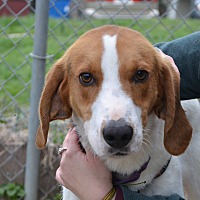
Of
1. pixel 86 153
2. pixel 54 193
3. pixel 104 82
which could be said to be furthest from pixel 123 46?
pixel 54 193

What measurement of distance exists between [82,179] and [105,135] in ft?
1.59

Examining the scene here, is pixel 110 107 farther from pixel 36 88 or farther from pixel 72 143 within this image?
pixel 36 88

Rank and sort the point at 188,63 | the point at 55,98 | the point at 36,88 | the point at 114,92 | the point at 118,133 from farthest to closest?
the point at 36,88, the point at 188,63, the point at 55,98, the point at 114,92, the point at 118,133

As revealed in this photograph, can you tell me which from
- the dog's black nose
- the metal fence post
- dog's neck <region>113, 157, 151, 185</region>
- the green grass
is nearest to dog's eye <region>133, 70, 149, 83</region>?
the dog's black nose

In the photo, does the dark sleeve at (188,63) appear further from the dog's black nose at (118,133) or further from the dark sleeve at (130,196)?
the dog's black nose at (118,133)

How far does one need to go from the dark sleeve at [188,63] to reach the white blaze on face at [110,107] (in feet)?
1.91

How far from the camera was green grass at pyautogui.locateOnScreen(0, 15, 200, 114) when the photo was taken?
4500 millimetres

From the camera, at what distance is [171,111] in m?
2.66

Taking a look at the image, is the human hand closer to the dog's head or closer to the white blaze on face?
the dog's head

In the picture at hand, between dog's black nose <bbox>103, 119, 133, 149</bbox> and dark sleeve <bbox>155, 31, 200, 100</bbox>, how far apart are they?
766 millimetres

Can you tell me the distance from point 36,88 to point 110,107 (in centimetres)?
165

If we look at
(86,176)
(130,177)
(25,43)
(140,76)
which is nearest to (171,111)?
(140,76)

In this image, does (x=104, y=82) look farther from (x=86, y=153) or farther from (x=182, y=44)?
(x=182, y=44)

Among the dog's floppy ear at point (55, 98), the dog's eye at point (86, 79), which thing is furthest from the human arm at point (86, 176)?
the dog's eye at point (86, 79)
